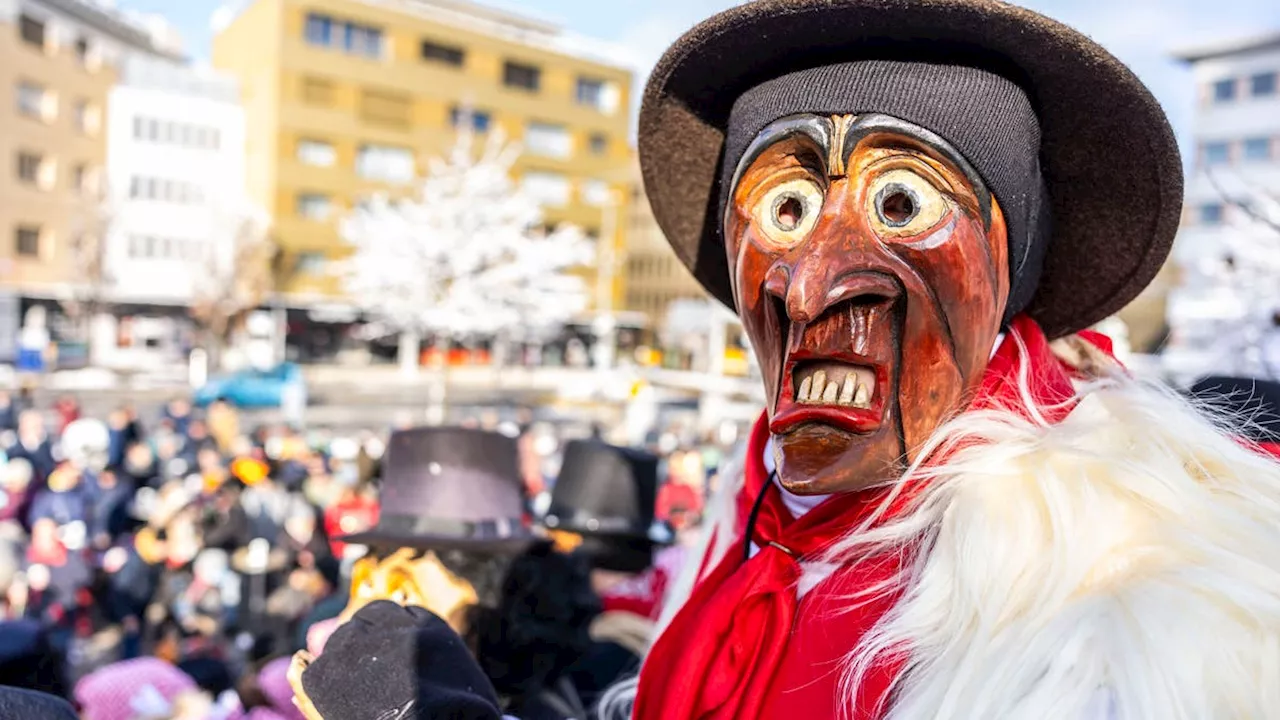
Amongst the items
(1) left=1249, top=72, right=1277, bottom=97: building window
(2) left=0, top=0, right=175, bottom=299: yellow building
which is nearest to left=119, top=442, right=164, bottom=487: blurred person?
(2) left=0, top=0, right=175, bottom=299: yellow building

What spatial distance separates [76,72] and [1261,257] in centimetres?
3620

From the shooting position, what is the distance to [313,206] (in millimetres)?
36469

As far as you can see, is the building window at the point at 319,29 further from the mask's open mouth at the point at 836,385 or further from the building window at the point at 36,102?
the mask's open mouth at the point at 836,385

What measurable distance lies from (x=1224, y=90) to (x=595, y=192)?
25.0 m

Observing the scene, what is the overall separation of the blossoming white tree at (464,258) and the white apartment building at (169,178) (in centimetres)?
1500

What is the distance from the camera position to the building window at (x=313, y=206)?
3619cm

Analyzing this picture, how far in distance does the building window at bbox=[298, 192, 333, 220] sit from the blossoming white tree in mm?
17038

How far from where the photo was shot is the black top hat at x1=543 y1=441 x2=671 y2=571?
13.7ft

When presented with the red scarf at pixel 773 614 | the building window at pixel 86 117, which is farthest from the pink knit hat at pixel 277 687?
the building window at pixel 86 117

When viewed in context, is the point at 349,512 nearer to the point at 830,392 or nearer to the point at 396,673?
the point at 396,673

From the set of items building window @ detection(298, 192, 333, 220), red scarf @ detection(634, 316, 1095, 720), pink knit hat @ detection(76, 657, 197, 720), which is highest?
building window @ detection(298, 192, 333, 220)

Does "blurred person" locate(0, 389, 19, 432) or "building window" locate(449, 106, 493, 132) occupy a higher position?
"building window" locate(449, 106, 493, 132)

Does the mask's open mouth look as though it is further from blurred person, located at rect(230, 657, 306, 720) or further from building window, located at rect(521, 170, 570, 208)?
building window, located at rect(521, 170, 570, 208)

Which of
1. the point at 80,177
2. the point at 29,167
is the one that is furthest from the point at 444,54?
the point at 29,167
